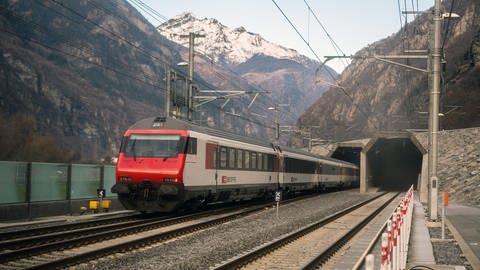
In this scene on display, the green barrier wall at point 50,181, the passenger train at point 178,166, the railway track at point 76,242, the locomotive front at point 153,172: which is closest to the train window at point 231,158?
the passenger train at point 178,166

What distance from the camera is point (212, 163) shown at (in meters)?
22.7

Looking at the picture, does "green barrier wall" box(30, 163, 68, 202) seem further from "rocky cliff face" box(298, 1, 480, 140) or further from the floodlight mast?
"rocky cliff face" box(298, 1, 480, 140)

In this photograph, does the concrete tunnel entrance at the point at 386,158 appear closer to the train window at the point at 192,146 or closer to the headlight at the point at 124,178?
the train window at the point at 192,146

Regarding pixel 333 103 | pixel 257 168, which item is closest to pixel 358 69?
pixel 333 103

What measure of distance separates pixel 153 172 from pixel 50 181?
430cm

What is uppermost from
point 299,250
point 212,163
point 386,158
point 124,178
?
point 386,158

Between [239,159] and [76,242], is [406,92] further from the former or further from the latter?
[76,242]

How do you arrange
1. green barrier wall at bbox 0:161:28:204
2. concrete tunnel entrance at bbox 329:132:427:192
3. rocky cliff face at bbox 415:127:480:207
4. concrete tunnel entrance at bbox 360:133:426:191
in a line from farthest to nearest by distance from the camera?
concrete tunnel entrance at bbox 360:133:426:191 → concrete tunnel entrance at bbox 329:132:427:192 → rocky cliff face at bbox 415:127:480:207 → green barrier wall at bbox 0:161:28:204

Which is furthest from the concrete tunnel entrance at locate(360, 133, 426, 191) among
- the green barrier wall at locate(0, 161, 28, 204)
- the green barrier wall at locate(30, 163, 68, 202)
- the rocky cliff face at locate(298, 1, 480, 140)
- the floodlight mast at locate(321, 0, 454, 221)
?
the green barrier wall at locate(0, 161, 28, 204)

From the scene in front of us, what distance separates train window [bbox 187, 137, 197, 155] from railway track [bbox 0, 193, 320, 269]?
235 cm

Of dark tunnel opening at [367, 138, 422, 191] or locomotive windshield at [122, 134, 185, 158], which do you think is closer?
locomotive windshield at [122, 134, 185, 158]

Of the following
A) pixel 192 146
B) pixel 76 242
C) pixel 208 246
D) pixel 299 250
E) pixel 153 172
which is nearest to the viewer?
pixel 76 242

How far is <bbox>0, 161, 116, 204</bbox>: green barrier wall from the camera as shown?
1984 centimetres

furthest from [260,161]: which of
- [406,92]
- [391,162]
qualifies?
[406,92]
